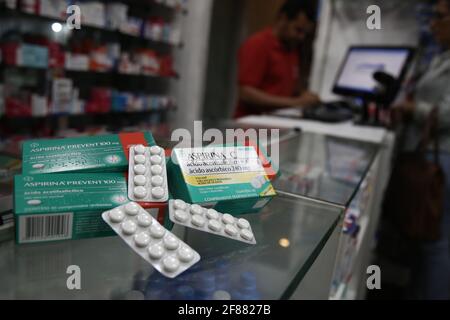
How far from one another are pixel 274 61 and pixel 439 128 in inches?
44.9

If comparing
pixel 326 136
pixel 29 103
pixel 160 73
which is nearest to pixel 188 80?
pixel 160 73

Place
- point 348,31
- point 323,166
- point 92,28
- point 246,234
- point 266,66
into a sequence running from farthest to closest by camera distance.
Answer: point 348,31
point 92,28
point 266,66
point 323,166
point 246,234

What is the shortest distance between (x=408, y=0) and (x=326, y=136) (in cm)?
233

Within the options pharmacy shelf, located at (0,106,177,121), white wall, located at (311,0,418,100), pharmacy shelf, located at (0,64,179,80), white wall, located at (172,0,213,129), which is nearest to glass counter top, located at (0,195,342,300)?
pharmacy shelf, located at (0,64,179,80)

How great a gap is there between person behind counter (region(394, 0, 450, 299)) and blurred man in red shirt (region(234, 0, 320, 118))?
75cm

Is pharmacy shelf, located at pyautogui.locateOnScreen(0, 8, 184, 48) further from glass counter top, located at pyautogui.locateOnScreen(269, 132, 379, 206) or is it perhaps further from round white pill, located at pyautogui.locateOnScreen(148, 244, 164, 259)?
round white pill, located at pyautogui.locateOnScreen(148, 244, 164, 259)

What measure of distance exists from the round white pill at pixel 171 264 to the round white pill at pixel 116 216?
0.08 m

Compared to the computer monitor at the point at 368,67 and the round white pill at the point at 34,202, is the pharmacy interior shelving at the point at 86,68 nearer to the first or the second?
the computer monitor at the point at 368,67

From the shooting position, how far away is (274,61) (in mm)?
2590

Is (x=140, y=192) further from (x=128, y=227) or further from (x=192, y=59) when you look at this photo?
(x=192, y=59)

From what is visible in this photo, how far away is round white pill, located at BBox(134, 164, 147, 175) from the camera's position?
56 centimetres

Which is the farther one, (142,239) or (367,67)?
(367,67)

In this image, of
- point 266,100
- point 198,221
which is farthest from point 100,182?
point 266,100
